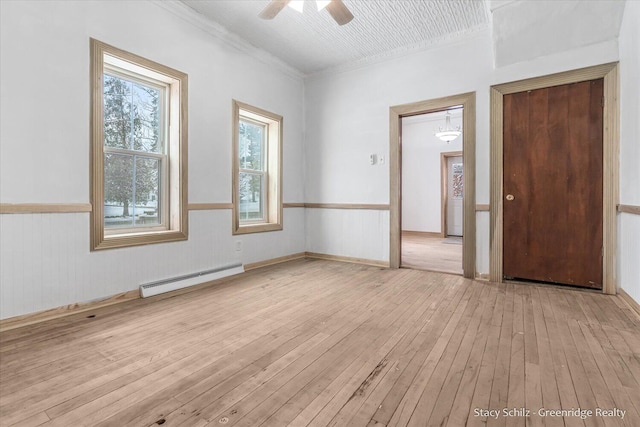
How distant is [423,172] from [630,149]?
16.9ft

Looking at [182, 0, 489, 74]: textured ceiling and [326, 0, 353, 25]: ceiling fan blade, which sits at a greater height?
[182, 0, 489, 74]: textured ceiling

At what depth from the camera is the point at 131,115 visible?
291cm

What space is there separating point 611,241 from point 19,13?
16.8ft

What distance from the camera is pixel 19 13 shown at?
7.03 ft

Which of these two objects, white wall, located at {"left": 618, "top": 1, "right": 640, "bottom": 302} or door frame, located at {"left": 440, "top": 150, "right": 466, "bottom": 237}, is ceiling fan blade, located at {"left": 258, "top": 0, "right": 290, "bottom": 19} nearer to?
white wall, located at {"left": 618, "top": 1, "right": 640, "bottom": 302}

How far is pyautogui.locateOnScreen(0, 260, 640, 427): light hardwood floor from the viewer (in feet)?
4.20

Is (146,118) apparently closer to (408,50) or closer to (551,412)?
(408,50)

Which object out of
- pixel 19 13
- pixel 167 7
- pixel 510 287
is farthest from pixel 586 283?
pixel 19 13

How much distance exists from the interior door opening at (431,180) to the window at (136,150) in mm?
5377

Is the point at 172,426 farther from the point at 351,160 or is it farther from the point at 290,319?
the point at 351,160

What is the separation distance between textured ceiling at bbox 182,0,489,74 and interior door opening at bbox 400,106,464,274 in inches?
139

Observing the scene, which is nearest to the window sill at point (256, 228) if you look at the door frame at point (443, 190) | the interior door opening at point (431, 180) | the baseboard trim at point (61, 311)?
the baseboard trim at point (61, 311)

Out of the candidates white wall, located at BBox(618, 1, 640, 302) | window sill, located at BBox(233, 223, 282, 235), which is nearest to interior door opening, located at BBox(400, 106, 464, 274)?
window sill, located at BBox(233, 223, 282, 235)

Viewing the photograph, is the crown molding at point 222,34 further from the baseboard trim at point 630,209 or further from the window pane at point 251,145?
the baseboard trim at point 630,209
